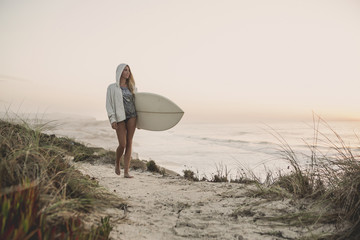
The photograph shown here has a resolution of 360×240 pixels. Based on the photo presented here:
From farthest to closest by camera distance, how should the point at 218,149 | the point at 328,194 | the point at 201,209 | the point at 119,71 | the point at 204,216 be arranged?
the point at 218,149 → the point at 119,71 → the point at 201,209 → the point at 204,216 → the point at 328,194

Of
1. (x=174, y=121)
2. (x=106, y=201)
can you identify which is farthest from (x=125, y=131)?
(x=106, y=201)

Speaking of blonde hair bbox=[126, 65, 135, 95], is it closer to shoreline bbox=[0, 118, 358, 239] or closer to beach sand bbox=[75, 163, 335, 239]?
beach sand bbox=[75, 163, 335, 239]

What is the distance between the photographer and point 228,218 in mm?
2738

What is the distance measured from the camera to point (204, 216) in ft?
9.30

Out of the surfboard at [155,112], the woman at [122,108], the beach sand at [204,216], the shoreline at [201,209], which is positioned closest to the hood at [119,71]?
the woman at [122,108]

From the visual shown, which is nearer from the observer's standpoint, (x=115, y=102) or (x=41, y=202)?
(x=41, y=202)

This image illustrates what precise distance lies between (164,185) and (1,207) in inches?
135

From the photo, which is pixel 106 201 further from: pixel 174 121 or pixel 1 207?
pixel 174 121

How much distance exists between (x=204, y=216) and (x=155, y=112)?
3018 millimetres

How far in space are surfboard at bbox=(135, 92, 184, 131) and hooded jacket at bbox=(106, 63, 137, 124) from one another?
65cm

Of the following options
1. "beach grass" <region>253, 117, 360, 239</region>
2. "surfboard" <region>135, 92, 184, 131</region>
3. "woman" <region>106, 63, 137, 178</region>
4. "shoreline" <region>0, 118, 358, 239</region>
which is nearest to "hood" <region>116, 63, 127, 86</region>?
"woman" <region>106, 63, 137, 178</region>

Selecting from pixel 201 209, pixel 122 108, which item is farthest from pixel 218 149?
pixel 201 209

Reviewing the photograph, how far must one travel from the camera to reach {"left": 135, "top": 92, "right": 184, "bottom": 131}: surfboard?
17.6ft

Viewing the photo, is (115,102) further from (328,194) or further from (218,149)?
(218,149)
